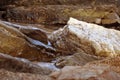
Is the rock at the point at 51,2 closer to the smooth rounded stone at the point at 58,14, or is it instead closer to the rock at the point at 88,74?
the smooth rounded stone at the point at 58,14

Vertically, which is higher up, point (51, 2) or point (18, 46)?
point (18, 46)

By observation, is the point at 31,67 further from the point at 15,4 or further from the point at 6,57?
the point at 15,4

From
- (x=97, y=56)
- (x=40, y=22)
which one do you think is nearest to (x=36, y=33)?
(x=97, y=56)

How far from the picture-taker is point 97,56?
6473 millimetres

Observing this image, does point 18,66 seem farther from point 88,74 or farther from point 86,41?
point 86,41

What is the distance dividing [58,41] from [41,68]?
7.38 feet

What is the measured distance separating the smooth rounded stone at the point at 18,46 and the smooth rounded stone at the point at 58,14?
472cm

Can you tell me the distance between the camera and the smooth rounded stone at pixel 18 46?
589 centimetres

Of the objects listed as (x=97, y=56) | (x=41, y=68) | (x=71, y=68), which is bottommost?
(x=97, y=56)

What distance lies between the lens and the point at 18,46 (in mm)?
6000

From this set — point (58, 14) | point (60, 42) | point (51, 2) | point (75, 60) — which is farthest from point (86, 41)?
point (51, 2)

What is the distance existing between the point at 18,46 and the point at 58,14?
18.2 ft

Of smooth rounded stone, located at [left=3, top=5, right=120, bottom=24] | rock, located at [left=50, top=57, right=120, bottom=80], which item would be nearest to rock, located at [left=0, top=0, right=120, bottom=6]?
smooth rounded stone, located at [left=3, top=5, right=120, bottom=24]

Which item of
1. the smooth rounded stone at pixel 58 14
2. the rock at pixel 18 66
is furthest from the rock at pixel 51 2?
the rock at pixel 18 66
